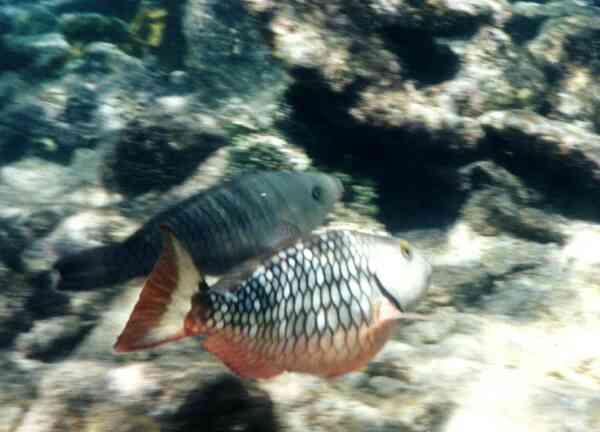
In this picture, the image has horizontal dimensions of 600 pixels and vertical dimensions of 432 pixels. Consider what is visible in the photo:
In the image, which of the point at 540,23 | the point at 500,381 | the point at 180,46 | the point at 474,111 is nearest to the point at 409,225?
the point at 474,111

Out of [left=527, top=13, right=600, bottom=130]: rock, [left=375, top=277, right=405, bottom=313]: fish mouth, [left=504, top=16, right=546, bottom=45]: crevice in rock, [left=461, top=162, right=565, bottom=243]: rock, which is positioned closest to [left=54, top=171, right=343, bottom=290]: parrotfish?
[left=375, top=277, right=405, bottom=313]: fish mouth

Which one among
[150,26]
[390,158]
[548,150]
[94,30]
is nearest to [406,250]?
[390,158]

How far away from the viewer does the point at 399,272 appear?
2.29m

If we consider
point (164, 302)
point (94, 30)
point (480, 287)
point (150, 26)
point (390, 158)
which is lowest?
point (480, 287)

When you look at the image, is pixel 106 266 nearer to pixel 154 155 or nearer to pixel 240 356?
pixel 240 356

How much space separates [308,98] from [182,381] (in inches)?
152

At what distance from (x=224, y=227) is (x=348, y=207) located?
201 cm

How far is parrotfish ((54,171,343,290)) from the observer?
2.98 metres

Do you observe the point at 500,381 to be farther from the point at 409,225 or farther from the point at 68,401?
the point at 409,225

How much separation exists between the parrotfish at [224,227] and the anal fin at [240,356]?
2.78 ft

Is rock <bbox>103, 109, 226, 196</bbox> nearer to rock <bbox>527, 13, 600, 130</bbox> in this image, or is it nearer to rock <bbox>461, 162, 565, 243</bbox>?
rock <bbox>461, 162, 565, 243</bbox>

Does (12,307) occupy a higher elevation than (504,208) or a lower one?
lower

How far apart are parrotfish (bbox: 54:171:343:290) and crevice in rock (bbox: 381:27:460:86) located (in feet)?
8.48

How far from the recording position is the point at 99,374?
2359 millimetres
